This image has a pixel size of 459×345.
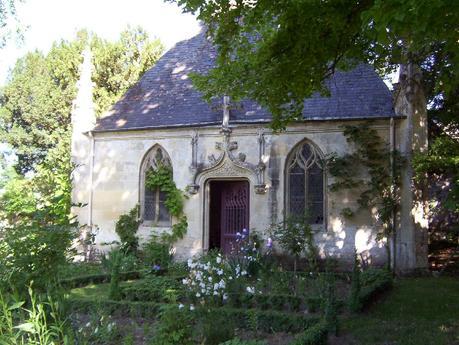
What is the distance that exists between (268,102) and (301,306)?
11.4ft

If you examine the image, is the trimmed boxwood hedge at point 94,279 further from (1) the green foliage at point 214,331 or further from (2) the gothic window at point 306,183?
(1) the green foliage at point 214,331

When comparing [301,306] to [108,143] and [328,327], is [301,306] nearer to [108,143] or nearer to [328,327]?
[328,327]

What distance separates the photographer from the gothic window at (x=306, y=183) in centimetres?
1383

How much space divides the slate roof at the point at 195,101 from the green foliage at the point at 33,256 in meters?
9.38

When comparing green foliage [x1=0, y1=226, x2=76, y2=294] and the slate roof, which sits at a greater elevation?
the slate roof

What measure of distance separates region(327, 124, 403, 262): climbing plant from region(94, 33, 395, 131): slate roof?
66cm

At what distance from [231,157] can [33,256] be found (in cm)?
946

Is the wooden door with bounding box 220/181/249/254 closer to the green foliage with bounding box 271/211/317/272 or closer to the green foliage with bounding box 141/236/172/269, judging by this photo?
the green foliage with bounding box 141/236/172/269

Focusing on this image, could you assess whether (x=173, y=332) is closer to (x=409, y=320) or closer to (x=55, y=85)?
(x=409, y=320)

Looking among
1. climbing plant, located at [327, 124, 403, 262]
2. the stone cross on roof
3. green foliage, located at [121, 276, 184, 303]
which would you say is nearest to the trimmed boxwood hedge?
green foliage, located at [121, 276, 184, 303]

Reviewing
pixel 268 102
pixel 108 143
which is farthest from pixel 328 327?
pixel 108 143

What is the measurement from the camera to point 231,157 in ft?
47.3

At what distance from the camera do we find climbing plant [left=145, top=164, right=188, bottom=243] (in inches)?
579

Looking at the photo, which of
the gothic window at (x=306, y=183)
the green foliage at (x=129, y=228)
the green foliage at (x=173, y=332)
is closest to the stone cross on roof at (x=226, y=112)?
the gothic window at (x=306, y=183)
